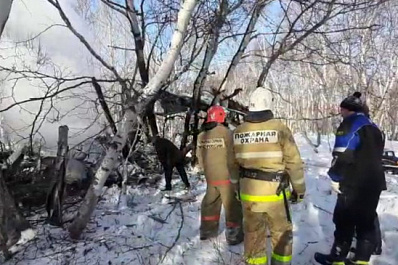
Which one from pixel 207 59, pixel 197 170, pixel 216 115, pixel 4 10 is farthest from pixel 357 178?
pixel 207 59

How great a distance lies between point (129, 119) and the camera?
4.96 meters

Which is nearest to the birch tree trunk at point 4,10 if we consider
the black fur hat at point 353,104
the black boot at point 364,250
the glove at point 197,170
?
the black fur hat at point 353,104

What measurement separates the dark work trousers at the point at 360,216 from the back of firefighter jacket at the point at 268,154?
547 mm

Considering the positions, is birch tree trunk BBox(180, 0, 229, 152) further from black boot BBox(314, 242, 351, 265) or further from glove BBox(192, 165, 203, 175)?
black boot BBox(314, 242, 351, 265)

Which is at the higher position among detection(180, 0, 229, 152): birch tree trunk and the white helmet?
detection(180, 0, 229, 152): birch tree trunk

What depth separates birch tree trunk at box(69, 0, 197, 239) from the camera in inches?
193

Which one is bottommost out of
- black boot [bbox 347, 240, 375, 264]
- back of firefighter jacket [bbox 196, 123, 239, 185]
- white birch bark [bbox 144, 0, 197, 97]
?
black boot [bbox 347, 240, 375, 264]

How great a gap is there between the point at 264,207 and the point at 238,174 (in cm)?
46

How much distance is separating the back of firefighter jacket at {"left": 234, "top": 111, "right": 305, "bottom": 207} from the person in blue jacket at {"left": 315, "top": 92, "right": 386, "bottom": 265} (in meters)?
0.51

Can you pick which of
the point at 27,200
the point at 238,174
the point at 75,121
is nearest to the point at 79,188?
the point at 27,200

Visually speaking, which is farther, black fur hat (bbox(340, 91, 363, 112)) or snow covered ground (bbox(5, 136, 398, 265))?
snow covered ground (bbox(5, 136, 398, 265))

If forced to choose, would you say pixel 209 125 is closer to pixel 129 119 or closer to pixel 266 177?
pixel 129 119

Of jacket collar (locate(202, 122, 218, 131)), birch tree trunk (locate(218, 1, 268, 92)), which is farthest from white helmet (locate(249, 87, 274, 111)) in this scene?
birch tree trunk (locate(218, 1, 268, 92))

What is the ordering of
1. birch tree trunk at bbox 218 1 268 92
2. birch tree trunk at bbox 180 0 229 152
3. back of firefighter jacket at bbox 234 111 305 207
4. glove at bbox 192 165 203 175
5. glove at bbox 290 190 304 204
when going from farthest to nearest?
birch tree trunk at bbox 218 1 268 92 → glove at bbox 192 165 203 175 → birch tree trunk at bbox 180 0 229 152 → glove at bbox 290 190 304 204 → back of firefighter jacket at bbox 234 111 305 207
